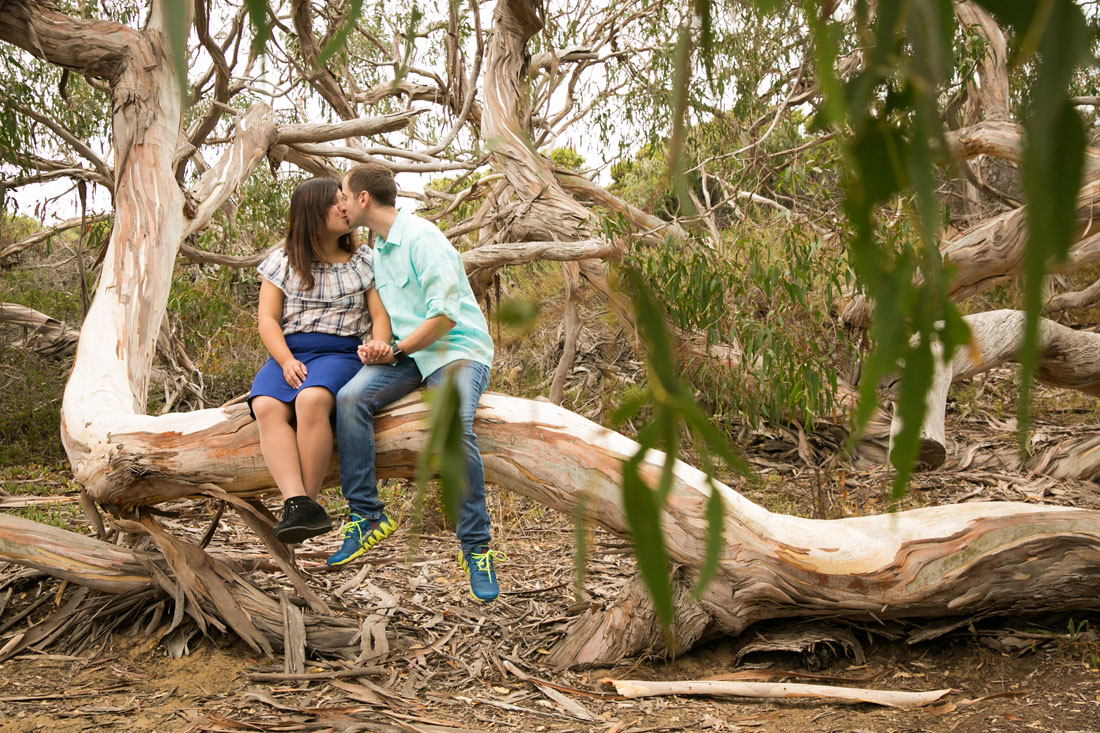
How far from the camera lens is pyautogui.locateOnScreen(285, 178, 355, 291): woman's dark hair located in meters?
3.62

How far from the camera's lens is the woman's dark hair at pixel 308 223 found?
3.62 metres

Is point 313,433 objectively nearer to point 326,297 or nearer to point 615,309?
point 326,297

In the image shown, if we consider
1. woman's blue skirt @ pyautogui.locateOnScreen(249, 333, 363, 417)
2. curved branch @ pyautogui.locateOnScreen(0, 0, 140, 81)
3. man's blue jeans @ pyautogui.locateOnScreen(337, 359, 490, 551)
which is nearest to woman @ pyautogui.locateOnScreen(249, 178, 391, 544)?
woman's blue skirt @ pyautogui.locateOnScreen(249, 333, 363, 417)

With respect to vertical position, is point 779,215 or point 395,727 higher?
point 779,215

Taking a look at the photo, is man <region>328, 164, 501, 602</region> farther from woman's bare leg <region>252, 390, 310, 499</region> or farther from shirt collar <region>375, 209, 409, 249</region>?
woman's bare leg <region>252, 390, 310, 499</region>

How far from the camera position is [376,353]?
11.0ft

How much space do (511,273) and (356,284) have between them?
4715mm

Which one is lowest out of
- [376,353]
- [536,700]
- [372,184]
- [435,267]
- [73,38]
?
[536,700]

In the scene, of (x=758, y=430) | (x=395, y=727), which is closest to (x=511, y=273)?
(x=758, y=430)

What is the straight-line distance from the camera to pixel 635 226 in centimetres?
658

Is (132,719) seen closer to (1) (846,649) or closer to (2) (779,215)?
(1) (846,649)

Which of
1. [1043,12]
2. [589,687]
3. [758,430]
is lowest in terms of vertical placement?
[589,687]

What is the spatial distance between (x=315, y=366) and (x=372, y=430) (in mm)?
333

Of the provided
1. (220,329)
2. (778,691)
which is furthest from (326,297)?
(220,329)
